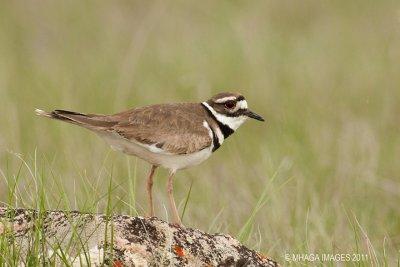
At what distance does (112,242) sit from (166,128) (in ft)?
7.26

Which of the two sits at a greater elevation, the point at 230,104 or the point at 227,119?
the point at 230,104

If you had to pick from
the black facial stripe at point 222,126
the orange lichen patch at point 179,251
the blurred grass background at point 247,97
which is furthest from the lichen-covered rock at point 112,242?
the black facial stripe at point 222,126

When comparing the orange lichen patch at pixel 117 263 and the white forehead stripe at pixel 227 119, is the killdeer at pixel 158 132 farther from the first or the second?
the orange lichen patch at pixel 117 263

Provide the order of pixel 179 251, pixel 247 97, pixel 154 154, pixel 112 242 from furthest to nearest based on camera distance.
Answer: pixel 247 97 < pixel 154 154 < pixel 179 251 < pixel 112 242

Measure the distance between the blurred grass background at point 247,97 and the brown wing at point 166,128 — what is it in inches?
10.7

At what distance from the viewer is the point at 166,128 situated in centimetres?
700

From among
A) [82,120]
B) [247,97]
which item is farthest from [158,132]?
[247,97]

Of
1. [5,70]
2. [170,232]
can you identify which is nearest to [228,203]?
[170,232]

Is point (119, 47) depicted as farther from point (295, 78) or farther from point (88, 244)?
point (88, 244)

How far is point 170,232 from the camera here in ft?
17.1

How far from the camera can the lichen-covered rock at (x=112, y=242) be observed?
4969 mm

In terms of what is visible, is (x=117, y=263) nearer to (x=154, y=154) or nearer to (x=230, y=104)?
(x=154, y=154)

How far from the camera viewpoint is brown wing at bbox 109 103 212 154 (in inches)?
271

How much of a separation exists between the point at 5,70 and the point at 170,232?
28.5 ft
